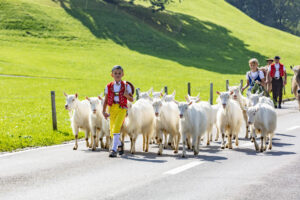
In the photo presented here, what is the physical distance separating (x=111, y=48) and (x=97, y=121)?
5760cm

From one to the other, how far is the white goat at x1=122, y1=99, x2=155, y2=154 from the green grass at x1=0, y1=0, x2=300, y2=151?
9.33m

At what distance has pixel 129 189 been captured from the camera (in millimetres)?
8906

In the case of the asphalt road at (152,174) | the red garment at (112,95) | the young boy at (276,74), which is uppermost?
the young boy at (276,74)

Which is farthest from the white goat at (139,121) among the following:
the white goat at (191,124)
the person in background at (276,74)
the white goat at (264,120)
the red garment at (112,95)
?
the person in background at (276,74)

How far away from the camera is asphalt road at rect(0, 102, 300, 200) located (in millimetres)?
8617

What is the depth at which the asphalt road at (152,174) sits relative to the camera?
8617 mm

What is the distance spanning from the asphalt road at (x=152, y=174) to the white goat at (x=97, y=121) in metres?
0.59

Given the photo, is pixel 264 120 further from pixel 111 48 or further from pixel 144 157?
pixel 111 48

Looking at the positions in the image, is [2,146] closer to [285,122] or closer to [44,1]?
[285,122]

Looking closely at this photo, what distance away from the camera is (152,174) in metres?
10.2

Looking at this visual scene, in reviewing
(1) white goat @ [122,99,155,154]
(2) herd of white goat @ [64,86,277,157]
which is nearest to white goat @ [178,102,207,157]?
(2) herd of white goat @ [64,86,277,157]

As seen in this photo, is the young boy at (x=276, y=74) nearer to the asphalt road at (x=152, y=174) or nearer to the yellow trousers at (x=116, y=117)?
the asphalt road at (x=152, y=174)

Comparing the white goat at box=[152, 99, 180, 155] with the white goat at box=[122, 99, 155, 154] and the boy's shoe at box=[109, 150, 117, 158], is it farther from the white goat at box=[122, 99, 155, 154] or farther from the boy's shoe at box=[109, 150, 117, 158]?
the boy's shoe at box=[109, 150, 117, 158]

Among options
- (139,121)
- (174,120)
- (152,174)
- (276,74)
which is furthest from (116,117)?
(276,74)
